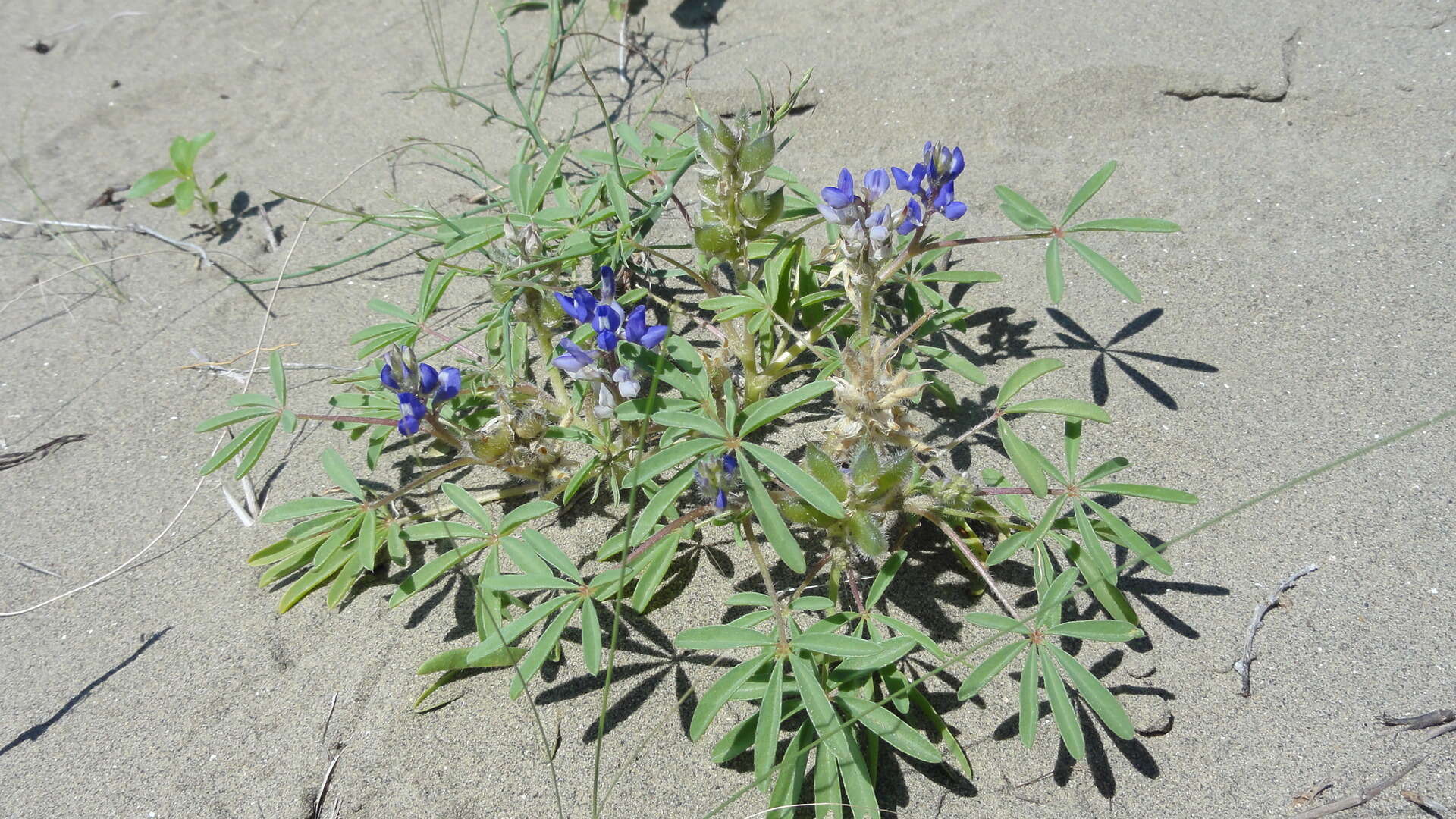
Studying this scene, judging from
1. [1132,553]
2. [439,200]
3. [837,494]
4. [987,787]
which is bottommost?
[987,787]

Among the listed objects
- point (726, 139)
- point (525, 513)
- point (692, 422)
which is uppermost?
point (726, 139)

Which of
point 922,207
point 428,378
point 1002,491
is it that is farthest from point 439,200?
point 1002,491

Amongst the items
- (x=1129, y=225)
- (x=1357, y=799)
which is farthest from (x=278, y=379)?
(x=1357, y=799)

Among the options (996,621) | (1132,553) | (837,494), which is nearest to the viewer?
(996,621)

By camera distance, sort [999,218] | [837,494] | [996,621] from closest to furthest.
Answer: [996,621] < [837,494] < [999,218]

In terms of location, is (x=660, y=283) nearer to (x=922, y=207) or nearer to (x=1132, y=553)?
(x=922, y=207)

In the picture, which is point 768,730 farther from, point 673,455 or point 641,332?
point 641,332

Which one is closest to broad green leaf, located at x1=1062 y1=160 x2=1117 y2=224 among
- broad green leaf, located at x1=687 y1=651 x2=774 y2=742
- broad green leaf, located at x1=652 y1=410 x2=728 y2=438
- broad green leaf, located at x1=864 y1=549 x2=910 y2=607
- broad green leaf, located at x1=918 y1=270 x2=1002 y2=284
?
broad green leaf, located at x1=918 y1=270 x2=1002 y2=284
